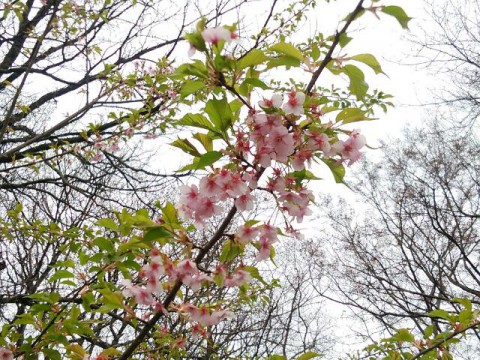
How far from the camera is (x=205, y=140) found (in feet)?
3.40

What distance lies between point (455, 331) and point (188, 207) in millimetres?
1431

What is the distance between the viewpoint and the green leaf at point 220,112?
0.92m

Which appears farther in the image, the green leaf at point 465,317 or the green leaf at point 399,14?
the green leaf at point 465,317

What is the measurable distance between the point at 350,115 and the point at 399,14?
0.85 feet

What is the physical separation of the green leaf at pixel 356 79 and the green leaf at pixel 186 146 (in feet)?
1.46

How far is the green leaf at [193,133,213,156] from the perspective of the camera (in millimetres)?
1032

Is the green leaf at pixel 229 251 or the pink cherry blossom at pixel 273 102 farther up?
the pink cherry blossom at pixel 273 102

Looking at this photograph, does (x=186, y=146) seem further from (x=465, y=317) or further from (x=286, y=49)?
(x=465, y=317)

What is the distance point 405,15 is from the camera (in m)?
0.90

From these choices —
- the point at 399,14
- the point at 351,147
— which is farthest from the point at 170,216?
the point at 399,14

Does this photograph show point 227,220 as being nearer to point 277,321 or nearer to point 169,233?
point 169,233

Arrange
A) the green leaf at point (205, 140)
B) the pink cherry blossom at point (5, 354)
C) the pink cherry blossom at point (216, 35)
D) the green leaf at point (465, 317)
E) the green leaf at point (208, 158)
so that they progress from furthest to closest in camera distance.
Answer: the green leaf at point (465, 317) < the pink cherry blossom at point (5, 354) < the green leaf at point (205, 140) < the green leaf at point (208, 158) < the pink cherry blossom at point (216, 35)

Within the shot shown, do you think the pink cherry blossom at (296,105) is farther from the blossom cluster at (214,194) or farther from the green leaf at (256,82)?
the blossom cluster at (214,194)

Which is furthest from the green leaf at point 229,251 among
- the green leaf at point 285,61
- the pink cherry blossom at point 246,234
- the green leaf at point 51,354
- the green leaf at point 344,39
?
the green leaf at point 51,354
